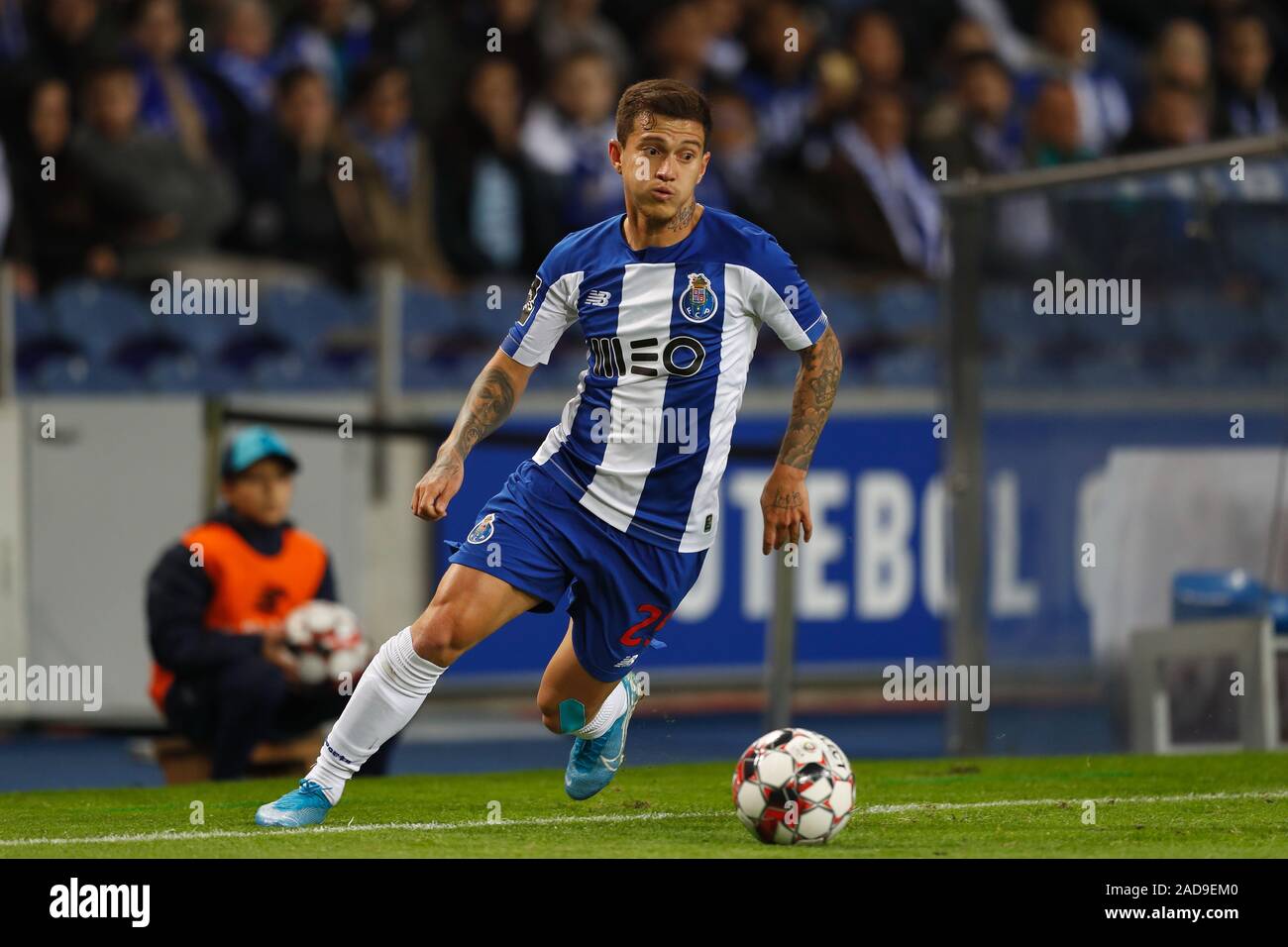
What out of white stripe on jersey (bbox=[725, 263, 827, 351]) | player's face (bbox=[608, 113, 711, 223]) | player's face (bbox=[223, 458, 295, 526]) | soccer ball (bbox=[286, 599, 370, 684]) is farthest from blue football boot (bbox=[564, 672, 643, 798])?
player's face (bbox=[223, 458, 295, 526])

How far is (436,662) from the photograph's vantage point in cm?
597

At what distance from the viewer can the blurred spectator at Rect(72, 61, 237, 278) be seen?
1273 cm

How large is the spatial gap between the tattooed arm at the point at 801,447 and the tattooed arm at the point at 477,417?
0.84 metres

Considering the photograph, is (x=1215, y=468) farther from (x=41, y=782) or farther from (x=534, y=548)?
(x=41, y=782)

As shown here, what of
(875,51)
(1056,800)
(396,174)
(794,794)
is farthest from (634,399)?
(875,51)

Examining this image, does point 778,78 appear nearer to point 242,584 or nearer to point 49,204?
point 49,204

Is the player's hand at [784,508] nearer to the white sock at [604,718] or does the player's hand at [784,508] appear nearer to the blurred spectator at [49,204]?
the white sock at [604,718]

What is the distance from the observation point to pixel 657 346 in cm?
617

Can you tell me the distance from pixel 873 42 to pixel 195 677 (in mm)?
8660

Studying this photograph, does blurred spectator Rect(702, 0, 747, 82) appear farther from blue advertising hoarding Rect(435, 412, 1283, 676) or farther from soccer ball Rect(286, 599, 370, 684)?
soccer ball Rect(286, 599, 370, 684)

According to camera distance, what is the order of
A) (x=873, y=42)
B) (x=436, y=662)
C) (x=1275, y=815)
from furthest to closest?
(x=873, y=42) → (x=1275, y=815) → (x=436, y=662)

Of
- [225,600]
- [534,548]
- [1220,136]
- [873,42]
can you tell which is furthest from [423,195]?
[534,548]

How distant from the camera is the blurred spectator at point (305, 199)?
1334 centimetres

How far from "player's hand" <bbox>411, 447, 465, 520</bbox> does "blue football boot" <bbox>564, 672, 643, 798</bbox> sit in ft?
4.14
